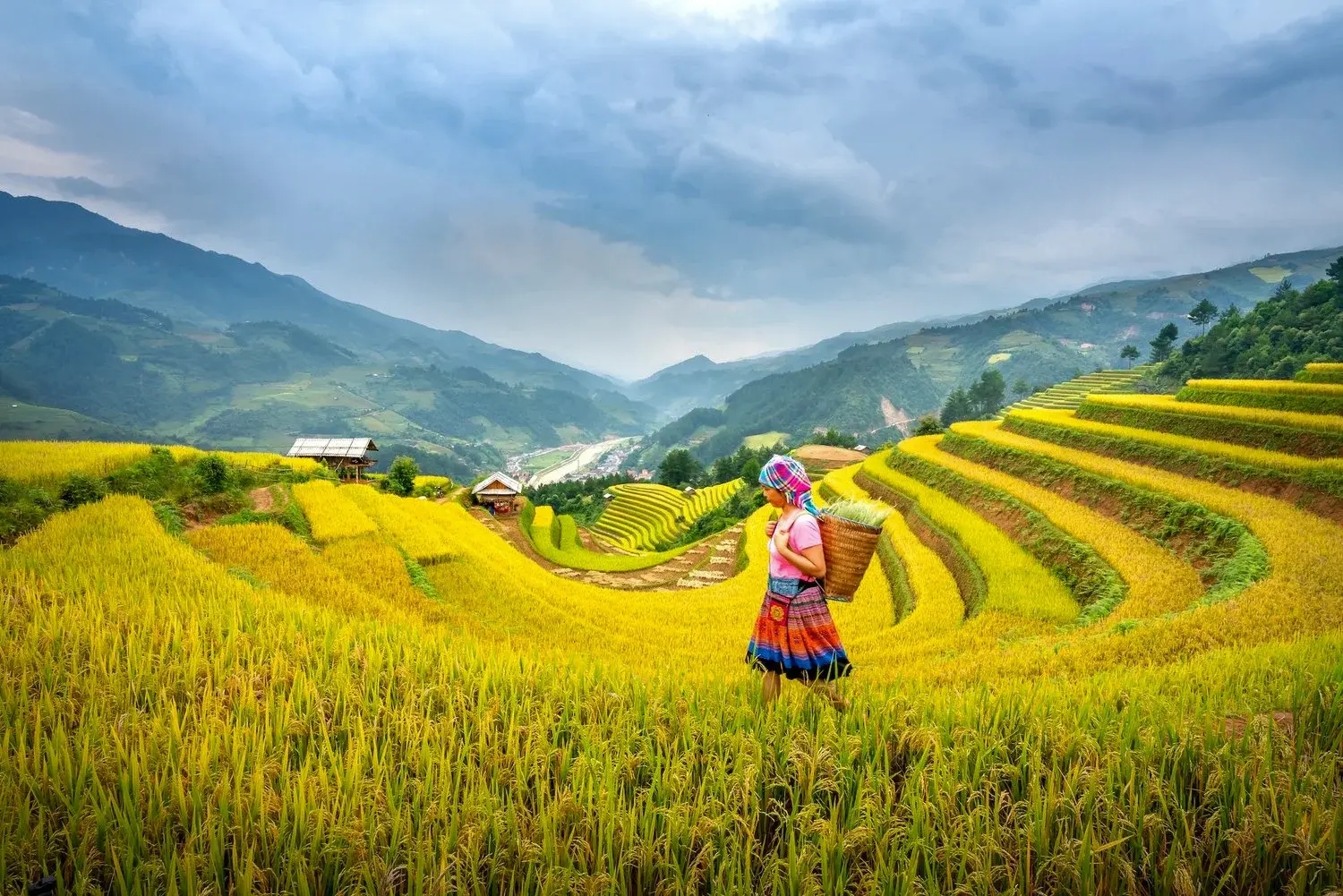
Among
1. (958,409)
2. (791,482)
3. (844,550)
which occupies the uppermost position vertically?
(958,409)

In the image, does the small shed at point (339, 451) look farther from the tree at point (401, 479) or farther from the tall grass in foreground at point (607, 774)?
the tall grass in foreground at point (607, 774)

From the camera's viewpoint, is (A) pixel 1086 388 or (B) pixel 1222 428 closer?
(B) pixel 1222 428

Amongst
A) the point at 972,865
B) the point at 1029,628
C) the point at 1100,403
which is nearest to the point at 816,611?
the point at 972,865

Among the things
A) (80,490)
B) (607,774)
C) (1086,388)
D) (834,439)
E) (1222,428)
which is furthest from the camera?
(834,439)

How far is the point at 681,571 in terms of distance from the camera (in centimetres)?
2247

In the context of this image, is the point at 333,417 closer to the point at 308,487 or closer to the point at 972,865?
the point at 308,487

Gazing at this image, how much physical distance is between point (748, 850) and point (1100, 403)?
2528cm

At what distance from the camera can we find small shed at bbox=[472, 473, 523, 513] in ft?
118

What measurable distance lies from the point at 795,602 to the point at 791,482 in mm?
906

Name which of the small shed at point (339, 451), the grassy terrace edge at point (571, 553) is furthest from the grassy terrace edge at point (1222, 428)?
the small shed at point (339, 451)

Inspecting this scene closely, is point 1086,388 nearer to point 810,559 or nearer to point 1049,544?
point 1049,544

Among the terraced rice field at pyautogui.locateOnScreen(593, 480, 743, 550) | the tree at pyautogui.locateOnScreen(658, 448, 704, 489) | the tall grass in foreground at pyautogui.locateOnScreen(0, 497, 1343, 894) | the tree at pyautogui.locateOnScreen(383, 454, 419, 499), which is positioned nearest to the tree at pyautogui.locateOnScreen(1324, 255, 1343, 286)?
the terraced rice field at pyautogui.locateOnScreen(593, 480, 743, 550)

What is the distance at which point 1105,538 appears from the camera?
1085cm

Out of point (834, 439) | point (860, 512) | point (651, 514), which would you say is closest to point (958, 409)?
point (834, 439)
